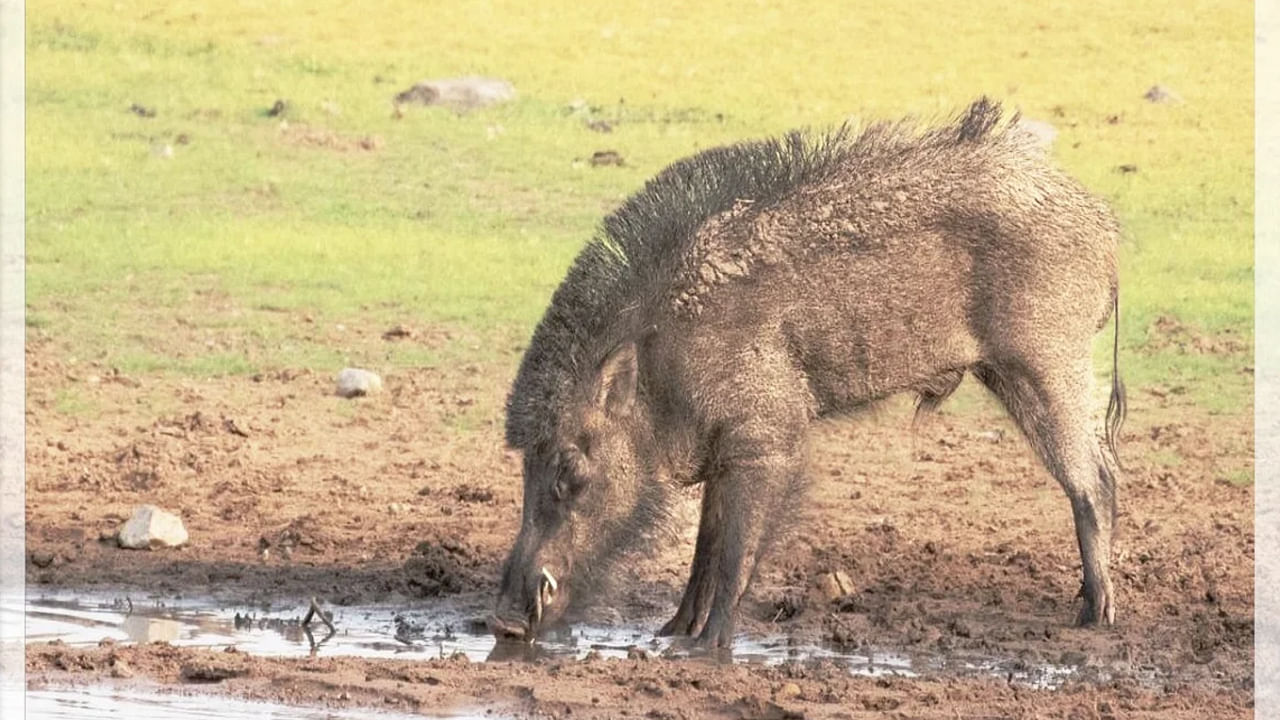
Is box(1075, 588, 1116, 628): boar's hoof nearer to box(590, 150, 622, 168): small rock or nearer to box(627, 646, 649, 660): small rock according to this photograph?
box(627, 646, 649, 660): small rock

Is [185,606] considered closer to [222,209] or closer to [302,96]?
[222,209]

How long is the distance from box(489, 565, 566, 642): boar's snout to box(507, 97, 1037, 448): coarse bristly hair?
48 cm

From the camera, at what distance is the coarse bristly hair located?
8070 millimetres

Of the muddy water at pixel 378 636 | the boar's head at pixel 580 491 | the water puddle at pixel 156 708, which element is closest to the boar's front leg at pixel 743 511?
the muddy water at pixel 378 636

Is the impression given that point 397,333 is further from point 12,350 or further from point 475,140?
point 475,140

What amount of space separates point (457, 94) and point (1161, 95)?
6.12m

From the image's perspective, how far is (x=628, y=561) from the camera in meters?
8.19

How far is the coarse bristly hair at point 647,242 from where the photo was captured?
8.07 metres

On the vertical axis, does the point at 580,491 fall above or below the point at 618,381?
below

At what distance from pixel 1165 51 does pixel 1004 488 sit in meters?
11.4

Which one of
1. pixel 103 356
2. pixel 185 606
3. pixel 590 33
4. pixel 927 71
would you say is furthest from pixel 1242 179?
pixel 185 606

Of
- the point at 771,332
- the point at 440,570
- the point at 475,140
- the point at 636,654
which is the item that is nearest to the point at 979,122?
the point at 771,332

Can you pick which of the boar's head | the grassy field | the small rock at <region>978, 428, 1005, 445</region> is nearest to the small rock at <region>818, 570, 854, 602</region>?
the boar's head

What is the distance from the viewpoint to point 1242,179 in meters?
17.2
